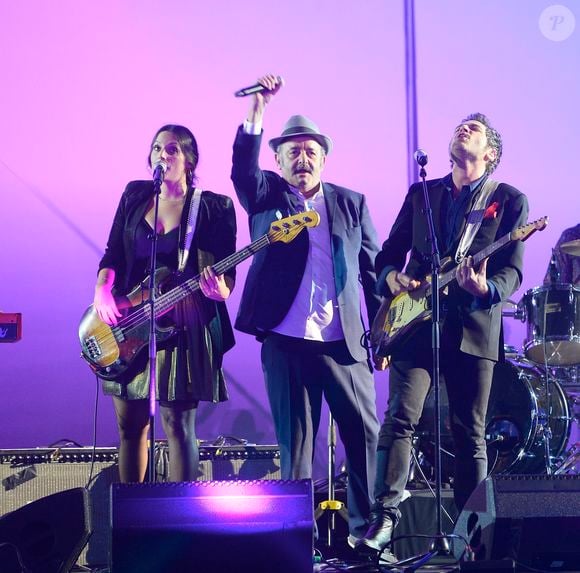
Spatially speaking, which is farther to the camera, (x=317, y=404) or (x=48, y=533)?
(x=317, y=404)

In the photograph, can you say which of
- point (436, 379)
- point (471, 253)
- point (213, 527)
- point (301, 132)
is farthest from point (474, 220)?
point (213, 527)

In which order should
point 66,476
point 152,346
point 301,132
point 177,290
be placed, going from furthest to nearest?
1. point 66,476
2. point 301,132
3. point 177,290
4. point 152,346

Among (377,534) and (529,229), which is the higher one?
(529,229)

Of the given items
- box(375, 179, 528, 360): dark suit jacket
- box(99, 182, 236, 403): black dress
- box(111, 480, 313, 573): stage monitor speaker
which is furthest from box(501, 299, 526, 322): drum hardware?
box(111, 480, 313, 573): stage monitor speaker

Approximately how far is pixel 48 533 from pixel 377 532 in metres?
1.41

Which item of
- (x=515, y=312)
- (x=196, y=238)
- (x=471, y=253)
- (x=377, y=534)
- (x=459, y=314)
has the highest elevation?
(x=196, y=238)

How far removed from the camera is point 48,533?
3.14 metres

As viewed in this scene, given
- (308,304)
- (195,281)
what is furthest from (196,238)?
(308,304)

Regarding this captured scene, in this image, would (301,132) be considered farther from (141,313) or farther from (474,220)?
(141,313)

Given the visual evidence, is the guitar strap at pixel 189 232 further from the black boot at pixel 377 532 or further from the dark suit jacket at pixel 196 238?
the black boot at pixel 377 532

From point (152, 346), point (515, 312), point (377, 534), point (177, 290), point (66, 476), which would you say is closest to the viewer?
point (377, 534)

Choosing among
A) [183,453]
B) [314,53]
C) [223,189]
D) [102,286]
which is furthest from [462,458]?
[314,53]

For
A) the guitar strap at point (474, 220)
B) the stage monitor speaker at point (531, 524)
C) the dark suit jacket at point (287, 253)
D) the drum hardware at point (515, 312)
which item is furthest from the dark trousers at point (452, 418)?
the drum hardware at point (515, 312)

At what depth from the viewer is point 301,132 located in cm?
454
